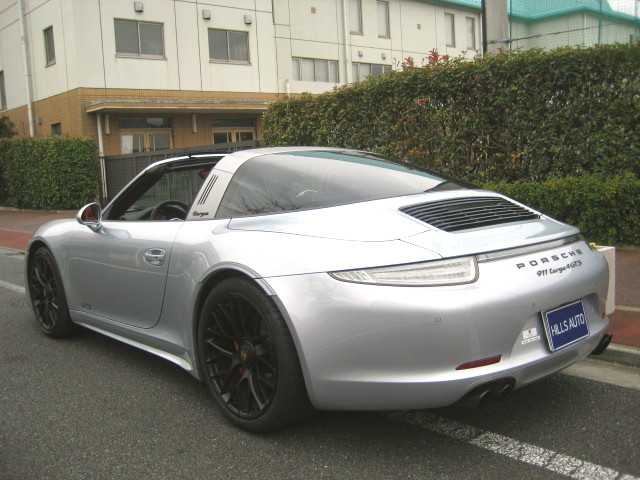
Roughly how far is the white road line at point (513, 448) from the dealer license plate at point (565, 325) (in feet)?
1.53

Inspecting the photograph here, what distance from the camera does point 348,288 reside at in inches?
103

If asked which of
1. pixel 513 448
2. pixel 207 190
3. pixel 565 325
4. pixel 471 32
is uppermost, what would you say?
pixel 471 32

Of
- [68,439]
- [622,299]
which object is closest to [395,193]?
[68,439]

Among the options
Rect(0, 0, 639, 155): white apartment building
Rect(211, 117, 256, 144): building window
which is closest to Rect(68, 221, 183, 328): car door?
Rect(0, 0, 639, 155): white apartment building

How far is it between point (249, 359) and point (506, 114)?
20.1 feet

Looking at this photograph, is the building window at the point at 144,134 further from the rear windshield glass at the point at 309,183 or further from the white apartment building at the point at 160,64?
the rear windshield glass at the point at 309,183

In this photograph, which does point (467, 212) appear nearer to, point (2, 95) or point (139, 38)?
point (139, 38)

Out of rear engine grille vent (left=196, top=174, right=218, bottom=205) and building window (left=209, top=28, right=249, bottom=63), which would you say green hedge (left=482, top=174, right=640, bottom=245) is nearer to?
rear engine grille vent (left=196, top=174, right=218, bottom=205)

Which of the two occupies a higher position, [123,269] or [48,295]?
[123,269]

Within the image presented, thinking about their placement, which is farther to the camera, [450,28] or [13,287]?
[450,28]

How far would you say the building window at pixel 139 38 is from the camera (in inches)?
826

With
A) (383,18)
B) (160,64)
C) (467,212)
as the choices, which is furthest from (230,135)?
(467,212)

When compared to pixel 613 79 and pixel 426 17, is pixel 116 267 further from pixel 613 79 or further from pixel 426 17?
pixel 426 17

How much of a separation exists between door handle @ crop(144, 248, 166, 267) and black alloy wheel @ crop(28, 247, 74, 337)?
137cm
